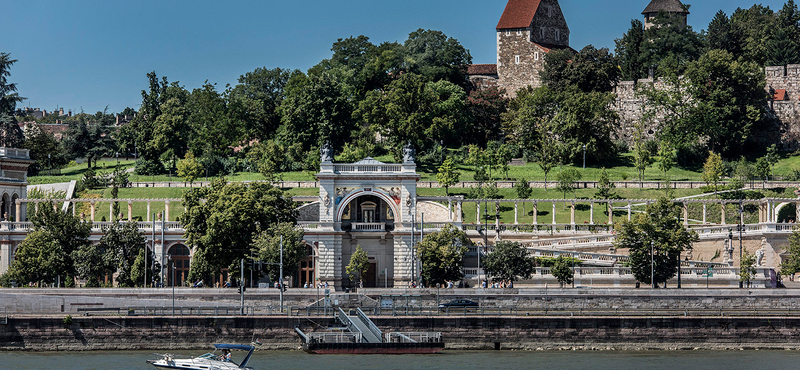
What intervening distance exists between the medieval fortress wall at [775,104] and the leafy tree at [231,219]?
190 ft

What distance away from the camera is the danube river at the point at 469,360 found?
55.3m

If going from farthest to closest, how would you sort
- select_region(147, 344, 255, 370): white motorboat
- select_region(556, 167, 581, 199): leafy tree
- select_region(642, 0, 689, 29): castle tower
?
1. select_region(642, 0, 689, 29): castle tower
2. select_region(556, 167, 581, 199): leafy tree
3. select_region(147, 344, 255, 370): white motorboat

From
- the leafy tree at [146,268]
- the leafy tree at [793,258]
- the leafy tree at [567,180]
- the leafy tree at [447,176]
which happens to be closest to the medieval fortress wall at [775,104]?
the leafy tree at [567,180]

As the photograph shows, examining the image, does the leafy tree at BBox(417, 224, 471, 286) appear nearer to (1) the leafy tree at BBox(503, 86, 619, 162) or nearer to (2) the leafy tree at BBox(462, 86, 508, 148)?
(1) the leafy tree at BBox(503, 86, 619, 162)

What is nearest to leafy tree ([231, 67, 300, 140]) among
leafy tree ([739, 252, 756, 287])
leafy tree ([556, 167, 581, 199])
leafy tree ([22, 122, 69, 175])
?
leafy tree ([22, 122, 69, 175])

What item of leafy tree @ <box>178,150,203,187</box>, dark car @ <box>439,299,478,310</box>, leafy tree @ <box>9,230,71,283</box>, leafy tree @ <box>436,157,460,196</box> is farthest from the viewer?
leafy tree @ <box>178,150,203,187</box>

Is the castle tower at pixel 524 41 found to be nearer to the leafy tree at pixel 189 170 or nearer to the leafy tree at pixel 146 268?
the leafy tree at pixel 189 170

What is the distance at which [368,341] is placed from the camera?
58.9 metres

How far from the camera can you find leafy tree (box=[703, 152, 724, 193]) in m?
103

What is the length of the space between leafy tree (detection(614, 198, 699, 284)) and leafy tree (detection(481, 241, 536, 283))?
588cm

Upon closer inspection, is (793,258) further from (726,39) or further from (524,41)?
(524,41)

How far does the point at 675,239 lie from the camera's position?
227 feet

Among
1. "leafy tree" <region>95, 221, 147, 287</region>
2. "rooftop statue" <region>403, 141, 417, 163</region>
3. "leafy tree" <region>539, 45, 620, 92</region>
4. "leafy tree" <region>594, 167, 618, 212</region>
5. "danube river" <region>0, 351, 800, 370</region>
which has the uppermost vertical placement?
"leafy tree" <region>539, 45, 620, 92</region>

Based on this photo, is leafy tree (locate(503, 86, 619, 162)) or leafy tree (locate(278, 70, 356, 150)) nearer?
leafy tree (locate(503, 86, 619, 162))
